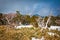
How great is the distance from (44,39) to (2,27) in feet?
2.58

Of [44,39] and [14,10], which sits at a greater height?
[14,10]

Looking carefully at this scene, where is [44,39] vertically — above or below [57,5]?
below

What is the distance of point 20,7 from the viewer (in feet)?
7.97

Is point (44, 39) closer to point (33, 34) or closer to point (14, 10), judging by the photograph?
point (33, 34)

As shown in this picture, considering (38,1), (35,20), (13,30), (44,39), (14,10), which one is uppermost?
(38,1)

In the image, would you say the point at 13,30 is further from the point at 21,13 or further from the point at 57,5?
the point at 57,5

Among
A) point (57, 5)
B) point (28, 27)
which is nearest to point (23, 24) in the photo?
point (28, 27)

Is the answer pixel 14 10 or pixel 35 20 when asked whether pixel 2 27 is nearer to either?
pixel 14 10

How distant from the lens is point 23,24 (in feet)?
7.80

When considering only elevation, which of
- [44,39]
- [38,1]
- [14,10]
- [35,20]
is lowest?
[44,39]

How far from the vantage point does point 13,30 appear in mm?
2355

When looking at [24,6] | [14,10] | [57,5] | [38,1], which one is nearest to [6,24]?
[14,10]

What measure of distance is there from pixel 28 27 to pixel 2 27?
471 mm

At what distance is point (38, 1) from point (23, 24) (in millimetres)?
518
